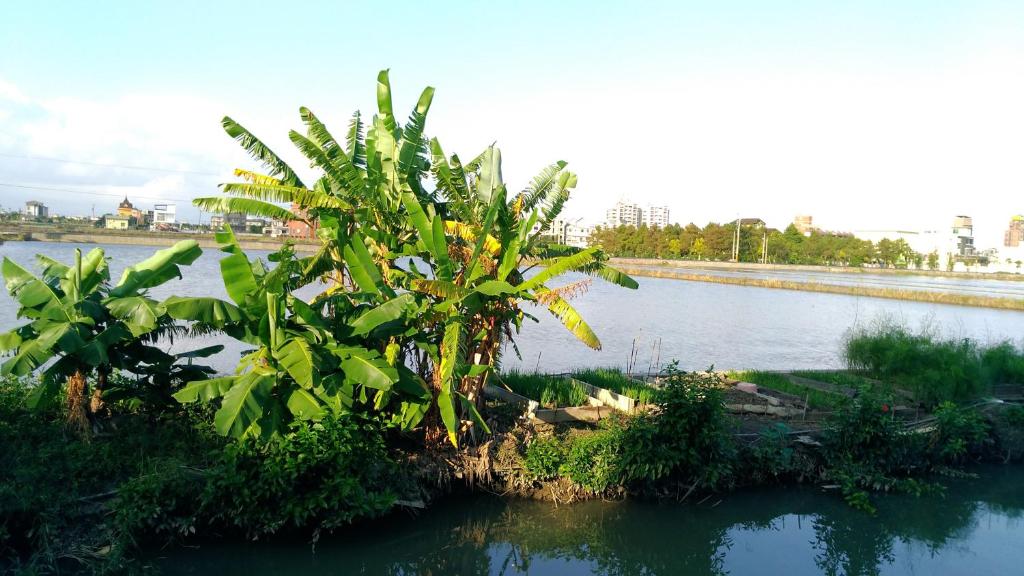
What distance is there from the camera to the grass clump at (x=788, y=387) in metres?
9.98

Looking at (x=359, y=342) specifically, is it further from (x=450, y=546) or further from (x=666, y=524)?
(x=666, y=524)

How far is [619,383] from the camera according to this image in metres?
10.0

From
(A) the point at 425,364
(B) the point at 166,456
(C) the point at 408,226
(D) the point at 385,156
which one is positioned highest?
(D) the point at 385,156

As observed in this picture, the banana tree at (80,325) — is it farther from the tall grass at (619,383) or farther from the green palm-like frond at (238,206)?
the tall grass at (619,383)

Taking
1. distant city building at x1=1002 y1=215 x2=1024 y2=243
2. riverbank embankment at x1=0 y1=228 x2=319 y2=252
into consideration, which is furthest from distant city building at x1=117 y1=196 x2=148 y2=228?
distant city building at x1=1002 y1=215 x2=1024 y2=243

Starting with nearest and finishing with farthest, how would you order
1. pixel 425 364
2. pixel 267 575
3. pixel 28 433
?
pixel 267 575 < pixel 28 433 < pixel 425 364

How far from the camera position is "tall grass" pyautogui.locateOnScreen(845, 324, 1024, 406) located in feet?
34.0

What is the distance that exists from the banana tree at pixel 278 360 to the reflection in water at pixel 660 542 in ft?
3.86

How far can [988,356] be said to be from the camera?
38.7 ft

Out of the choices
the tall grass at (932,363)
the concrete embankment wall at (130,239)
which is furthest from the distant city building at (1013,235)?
the tall grass at (932,363)

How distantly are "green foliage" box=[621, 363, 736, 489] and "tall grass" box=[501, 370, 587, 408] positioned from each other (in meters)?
1.33

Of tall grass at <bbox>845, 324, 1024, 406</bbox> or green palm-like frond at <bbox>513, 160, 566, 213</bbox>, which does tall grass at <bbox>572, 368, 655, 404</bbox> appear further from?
tall grass at <bbox>845, 324, 1024, 406</bbox>

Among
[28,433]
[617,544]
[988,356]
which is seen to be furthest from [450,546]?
[988,356]

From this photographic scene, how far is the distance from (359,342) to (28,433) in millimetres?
2973
